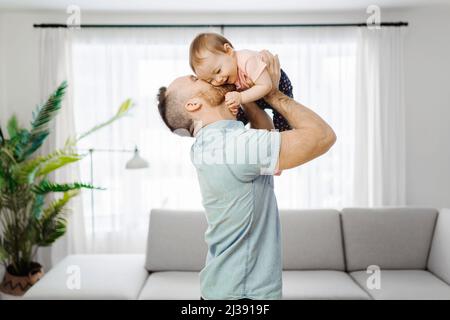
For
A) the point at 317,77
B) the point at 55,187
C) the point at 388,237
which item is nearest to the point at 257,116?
the point at 388,237

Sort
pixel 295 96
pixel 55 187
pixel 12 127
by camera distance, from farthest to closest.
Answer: pixel 295 96, pixel 12 127, pixel 55 187

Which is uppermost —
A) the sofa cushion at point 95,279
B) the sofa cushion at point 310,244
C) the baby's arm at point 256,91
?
the baby's arm at point 256,91

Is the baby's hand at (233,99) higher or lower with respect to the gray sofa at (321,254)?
higher

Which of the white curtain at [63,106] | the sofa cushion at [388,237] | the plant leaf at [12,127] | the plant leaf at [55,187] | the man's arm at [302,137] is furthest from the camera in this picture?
the white curtain at [63,106]

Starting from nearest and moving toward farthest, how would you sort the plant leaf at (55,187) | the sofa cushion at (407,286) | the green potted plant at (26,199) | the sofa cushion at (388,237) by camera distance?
the sofa cushion at (407,286), the sofa cushion at (388,237), the plant leaf at (55,187), the green potted plant at (26,199)

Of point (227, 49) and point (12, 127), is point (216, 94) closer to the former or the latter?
point (227, 49)

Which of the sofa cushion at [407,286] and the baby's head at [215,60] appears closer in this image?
the baby's head at [215,60]

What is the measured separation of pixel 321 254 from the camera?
8.02ft

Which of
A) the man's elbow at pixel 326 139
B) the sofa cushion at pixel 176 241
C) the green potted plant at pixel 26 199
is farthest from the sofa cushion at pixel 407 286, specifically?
the green potted plant at pixel 26 199

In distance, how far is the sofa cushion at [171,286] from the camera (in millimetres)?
2123

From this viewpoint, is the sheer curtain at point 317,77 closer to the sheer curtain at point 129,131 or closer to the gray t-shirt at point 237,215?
the sheer curtain at point 129,131

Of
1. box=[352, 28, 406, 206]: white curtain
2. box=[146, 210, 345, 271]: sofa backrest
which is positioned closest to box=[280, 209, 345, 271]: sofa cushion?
box=[146, 210, 345, 271]: sofa backrest

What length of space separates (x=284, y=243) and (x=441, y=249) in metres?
0.77

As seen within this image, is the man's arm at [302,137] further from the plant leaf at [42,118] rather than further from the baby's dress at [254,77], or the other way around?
the plant leaf at [42,118]
